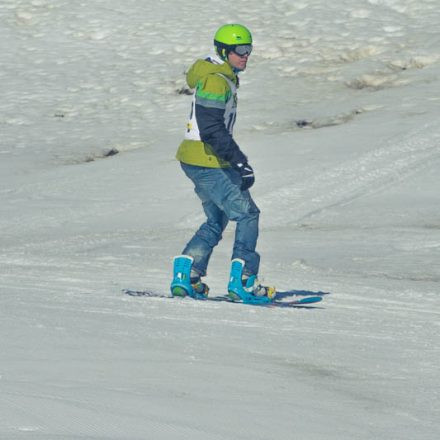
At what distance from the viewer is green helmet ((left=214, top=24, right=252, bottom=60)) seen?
7.86 metres

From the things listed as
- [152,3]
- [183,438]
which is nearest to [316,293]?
[183,438]

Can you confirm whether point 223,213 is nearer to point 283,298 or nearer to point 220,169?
point 220,169

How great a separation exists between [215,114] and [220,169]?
1.34 ft

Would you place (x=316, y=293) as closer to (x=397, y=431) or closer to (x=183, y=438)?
(x=397, y=431)

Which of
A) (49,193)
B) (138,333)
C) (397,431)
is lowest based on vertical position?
(49,193)

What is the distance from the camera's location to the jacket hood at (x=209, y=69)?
780 cm

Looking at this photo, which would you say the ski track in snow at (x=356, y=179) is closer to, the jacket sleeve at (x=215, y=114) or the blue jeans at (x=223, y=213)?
the blue jeans at (x=223, y=213)

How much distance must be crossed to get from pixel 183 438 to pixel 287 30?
18.0 m

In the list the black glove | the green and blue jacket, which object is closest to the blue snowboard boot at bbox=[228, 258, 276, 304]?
the black glove

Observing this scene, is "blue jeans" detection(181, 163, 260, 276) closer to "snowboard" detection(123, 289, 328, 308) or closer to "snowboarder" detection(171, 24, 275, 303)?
"snowboarder" detection(171, 24, 275, 303)

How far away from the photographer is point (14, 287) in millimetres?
8023

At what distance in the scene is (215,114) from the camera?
7.72 meters

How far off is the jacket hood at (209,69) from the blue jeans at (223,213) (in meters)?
0.59

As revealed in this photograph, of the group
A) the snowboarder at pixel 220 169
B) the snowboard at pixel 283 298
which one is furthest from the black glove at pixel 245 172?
the snowboard at pixel 283 298
